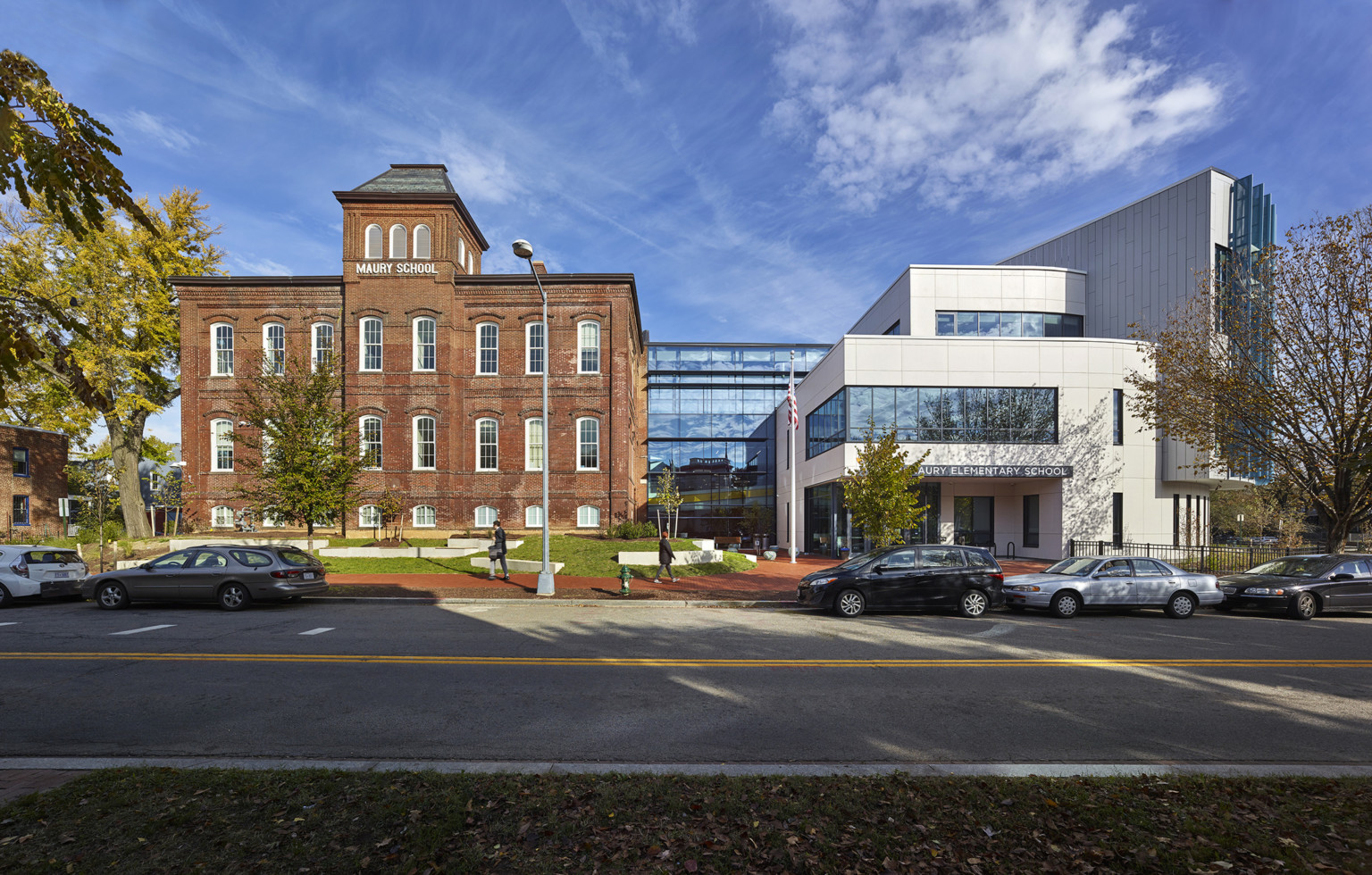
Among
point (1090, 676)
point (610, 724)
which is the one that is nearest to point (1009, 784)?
point (610, 724)

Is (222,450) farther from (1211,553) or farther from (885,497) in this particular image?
(1211,553)

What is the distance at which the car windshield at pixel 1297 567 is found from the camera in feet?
49.5

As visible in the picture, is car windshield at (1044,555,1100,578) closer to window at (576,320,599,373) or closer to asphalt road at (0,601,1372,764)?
asphalt road at (0,601,1372,764)

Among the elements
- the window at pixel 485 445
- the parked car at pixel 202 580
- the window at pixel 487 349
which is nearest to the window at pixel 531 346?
the window at pixel 487 349

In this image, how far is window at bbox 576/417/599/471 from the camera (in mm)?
32625

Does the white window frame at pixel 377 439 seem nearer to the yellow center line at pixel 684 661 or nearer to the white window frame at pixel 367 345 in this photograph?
the white window frame at pixel 367 345

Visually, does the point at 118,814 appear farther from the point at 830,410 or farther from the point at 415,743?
the point at 830,410

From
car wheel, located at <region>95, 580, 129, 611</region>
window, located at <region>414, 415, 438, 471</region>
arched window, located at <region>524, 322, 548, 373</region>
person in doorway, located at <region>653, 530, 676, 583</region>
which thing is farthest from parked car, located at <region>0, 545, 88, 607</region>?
arched window, located at <region>524, 322, 548, 373</region>

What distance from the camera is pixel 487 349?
32938mm

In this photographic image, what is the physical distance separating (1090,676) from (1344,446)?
16.2 m

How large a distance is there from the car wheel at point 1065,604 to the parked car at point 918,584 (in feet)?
3.82

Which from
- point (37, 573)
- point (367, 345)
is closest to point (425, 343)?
point (367, 345)

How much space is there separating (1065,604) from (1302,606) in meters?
5.71

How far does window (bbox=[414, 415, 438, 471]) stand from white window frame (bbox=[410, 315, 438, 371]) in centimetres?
261
